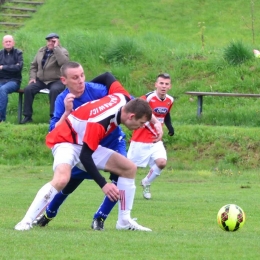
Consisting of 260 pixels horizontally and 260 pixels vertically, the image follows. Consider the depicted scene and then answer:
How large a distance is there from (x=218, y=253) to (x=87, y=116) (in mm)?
2249

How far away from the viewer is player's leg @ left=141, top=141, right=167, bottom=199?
13310 millimetres

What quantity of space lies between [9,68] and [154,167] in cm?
694

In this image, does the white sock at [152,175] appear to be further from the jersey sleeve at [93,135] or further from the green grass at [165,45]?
the green grass at [165,45]

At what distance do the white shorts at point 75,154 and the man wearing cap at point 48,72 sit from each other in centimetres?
947

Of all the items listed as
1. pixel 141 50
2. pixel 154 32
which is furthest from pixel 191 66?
pixel 154 32

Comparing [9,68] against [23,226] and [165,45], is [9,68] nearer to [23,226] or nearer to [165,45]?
[165,45]

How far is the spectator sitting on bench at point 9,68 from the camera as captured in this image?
1933 cm

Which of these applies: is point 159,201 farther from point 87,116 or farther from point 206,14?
point 206,14

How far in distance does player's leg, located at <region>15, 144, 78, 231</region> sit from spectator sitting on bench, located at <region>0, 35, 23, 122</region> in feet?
36.2

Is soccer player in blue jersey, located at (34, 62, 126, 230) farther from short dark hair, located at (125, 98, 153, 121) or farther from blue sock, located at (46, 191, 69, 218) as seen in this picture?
short dark hair, located at (125, 98, 153, 121)

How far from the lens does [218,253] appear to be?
7125 mm

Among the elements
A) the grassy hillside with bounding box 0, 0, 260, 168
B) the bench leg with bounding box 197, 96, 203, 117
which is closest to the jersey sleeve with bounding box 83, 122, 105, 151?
the grassy hillside with bounding box 0, 0, 260, 168

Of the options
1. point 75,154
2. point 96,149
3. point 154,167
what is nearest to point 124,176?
point 96,149

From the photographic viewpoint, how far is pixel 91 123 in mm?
8227
